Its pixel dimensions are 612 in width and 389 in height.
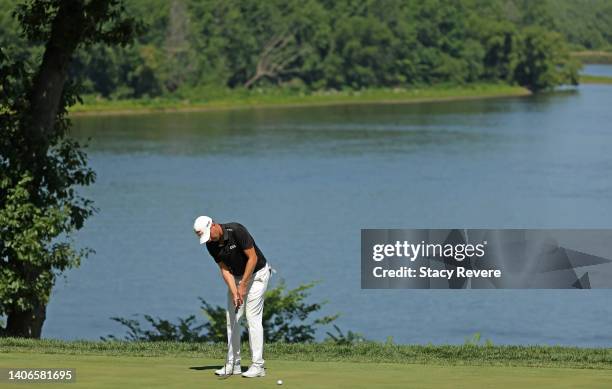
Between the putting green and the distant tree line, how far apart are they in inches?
4768

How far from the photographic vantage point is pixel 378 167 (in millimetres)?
83062

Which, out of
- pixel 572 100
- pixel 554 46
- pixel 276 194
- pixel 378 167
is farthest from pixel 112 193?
pixel 554 46

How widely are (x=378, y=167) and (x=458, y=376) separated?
68442 millimetres

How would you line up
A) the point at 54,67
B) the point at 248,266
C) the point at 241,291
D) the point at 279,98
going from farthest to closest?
the point at 279,98
the point at 54,67
the point at 241,291
the point at 248,266

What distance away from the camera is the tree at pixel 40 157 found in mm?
23188

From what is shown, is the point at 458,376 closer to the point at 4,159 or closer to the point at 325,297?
the point at 4,159

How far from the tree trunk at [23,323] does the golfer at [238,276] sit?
34.6 feet

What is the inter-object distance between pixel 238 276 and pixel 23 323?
1104cm

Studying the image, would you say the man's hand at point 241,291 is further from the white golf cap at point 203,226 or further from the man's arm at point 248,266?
the white golf cap at point 203,226

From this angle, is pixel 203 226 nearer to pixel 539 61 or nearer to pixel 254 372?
pixel 254 372

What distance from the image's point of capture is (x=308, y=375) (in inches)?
578

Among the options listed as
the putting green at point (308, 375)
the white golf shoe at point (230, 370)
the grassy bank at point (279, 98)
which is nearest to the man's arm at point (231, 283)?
the white golf shoe at point (230, 370)

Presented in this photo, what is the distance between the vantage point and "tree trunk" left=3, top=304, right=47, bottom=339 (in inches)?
967

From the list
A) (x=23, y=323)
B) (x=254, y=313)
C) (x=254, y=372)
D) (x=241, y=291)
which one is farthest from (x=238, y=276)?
(x=23, y=323)
